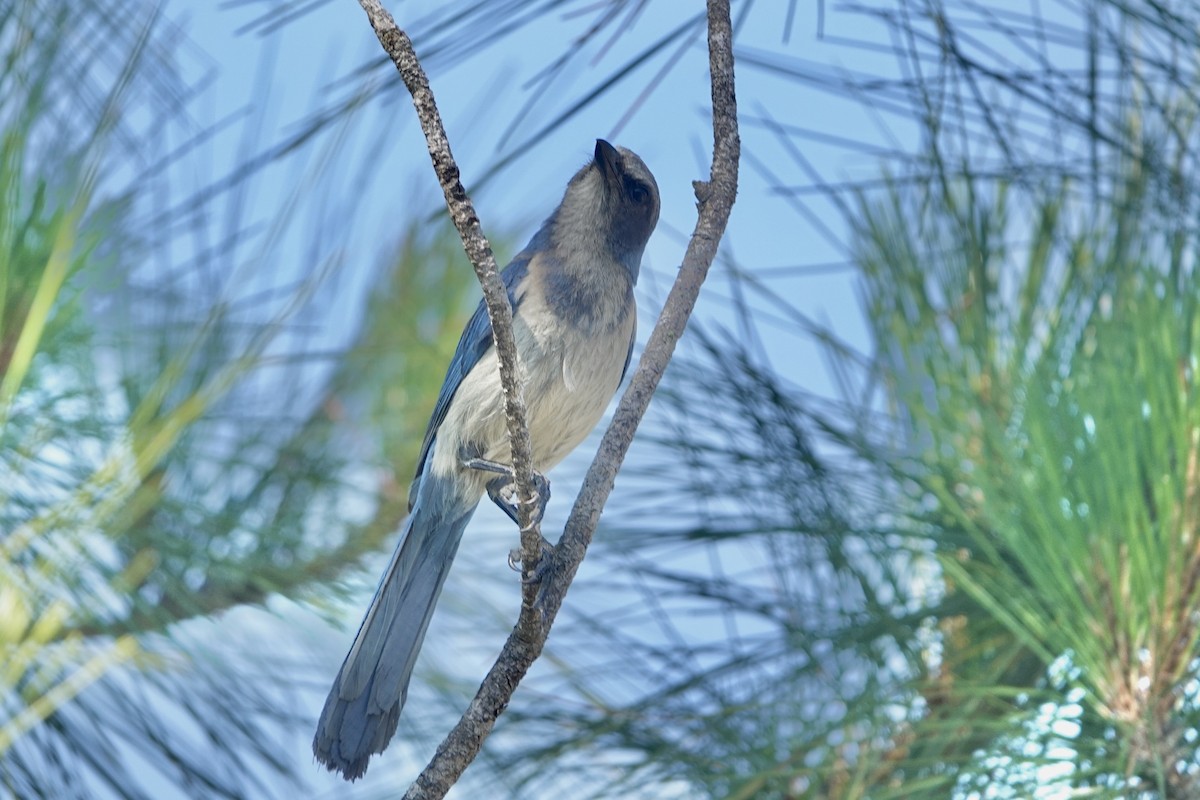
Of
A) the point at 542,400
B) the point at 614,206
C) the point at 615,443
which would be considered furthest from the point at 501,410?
the point at 615,443

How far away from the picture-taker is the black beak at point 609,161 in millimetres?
2365

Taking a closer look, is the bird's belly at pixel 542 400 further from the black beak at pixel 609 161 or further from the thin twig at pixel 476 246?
the thin twig at pixel 476 246

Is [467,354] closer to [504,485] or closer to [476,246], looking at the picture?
[504,485]

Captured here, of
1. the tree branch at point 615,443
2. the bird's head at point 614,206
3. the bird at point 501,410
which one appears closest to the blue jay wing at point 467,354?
the bird at point 501,410

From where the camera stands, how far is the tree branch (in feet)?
4.76

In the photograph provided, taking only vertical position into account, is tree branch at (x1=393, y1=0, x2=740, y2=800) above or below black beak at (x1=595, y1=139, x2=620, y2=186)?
below

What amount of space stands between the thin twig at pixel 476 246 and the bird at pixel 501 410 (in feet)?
1.25

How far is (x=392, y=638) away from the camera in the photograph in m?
1.91

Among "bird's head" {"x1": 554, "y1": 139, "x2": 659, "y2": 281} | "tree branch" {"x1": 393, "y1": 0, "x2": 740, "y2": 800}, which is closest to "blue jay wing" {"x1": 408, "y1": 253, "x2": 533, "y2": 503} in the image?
"bird's head" {"x1": 554, "y1": 139, "x2": 659, "y2": 281}

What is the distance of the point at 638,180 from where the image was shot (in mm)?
2391

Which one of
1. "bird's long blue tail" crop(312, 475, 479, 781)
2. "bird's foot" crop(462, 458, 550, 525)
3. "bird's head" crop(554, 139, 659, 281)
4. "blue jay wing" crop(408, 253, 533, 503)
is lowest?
"bird's long blue tail" crop(312, 475, 479, 781)

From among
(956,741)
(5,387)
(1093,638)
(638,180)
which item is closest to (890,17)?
(638,180)

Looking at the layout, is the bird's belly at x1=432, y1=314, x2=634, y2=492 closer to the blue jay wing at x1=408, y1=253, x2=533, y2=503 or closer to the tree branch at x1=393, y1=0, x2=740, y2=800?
the blue jay wing at x1=408, y1=253, x2=533, y2=503

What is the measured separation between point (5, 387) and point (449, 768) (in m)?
0.95
